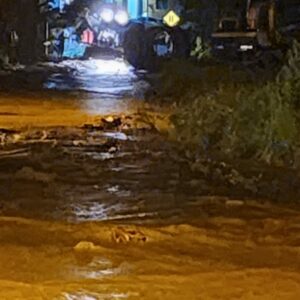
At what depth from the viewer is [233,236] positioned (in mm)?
6953

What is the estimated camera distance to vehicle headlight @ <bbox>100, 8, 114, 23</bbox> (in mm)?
38312

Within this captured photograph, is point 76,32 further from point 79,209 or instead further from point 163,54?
point 79,209

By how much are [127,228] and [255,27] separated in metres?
15.9

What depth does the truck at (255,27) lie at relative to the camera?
21016 mm

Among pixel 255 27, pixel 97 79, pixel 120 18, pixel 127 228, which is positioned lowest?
pixel 97 79

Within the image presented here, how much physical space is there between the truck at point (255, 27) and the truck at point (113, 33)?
2.71m

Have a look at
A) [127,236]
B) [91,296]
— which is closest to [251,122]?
[127,236]

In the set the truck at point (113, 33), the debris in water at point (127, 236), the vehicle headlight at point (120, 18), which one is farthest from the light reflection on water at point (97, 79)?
the debris in water at point (127, 236)

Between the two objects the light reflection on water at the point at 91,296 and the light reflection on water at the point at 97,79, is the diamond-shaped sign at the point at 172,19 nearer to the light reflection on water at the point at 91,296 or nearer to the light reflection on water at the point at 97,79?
the light reflection on water at the point at 97,79

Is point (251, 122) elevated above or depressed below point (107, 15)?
below

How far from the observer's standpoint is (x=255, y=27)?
2250cm

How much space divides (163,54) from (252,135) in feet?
71.0

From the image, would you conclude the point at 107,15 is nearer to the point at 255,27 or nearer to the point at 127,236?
the point at 255,27

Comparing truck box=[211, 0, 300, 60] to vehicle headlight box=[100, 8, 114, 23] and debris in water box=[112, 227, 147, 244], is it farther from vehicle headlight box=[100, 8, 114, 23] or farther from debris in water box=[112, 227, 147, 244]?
debris in water box=[112, 227, 147, 244]
